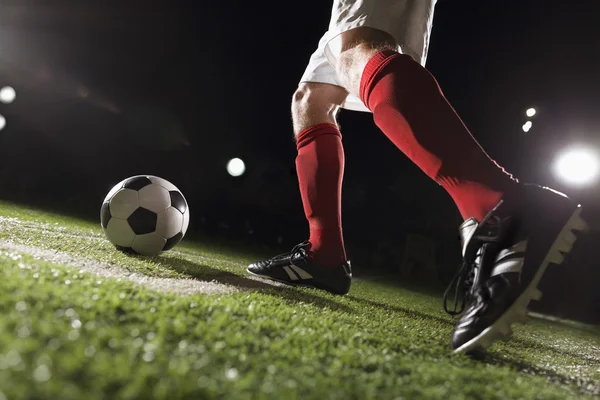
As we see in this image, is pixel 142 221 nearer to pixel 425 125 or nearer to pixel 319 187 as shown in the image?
pixel 319 187

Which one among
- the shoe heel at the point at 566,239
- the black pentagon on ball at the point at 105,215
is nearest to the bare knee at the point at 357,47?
the shoe heel at the point at 566,239

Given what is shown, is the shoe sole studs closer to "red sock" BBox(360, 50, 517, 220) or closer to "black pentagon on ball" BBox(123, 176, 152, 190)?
"red sock" BBox(360, 50, 517, 220)

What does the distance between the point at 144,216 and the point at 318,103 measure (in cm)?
129

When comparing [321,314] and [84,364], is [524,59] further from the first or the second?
[84,364]

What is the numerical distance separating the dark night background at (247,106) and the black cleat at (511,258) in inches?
Answer: 319

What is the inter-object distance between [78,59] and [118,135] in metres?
2.64

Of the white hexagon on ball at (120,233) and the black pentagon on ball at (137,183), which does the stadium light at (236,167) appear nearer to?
the black pentagon on ball at (137,183)

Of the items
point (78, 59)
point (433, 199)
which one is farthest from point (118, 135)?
point (433, 199)

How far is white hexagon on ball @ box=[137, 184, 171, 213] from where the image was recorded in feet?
9.07

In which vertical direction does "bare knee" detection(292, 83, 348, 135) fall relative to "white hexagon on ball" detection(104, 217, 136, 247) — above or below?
above

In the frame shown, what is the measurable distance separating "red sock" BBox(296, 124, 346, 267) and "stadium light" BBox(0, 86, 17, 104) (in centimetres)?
1356

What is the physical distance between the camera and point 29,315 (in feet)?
2.67

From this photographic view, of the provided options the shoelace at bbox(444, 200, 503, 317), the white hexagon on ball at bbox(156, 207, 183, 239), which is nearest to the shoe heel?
the shoelace at bbox(444, 200, 503, 317)

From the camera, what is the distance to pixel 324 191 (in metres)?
2.32
